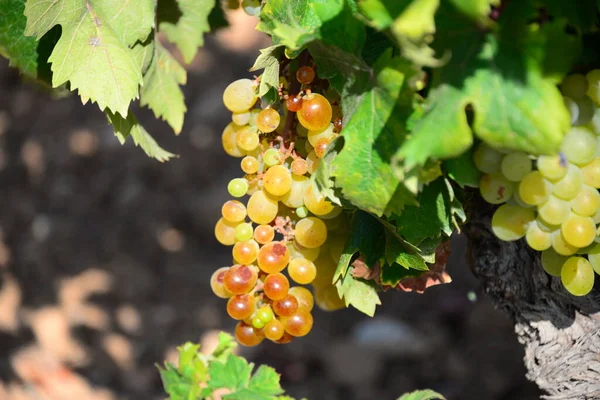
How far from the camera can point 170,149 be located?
253cm

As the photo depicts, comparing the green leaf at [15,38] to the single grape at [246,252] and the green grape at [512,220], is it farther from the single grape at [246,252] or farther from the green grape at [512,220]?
the green grape at [512,220]

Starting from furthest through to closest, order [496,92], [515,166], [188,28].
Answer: [188,28] < [515,166] < [496,92]

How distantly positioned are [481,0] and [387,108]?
0.48 feet

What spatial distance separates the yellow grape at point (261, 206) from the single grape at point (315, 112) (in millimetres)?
109

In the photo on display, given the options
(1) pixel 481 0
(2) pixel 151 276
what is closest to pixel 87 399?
(2) pixel 151 276

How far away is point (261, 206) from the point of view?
722 millimetres

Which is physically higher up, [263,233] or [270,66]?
[270,66]

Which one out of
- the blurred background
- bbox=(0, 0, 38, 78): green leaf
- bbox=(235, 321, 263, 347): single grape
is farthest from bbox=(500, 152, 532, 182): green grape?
the blurred background

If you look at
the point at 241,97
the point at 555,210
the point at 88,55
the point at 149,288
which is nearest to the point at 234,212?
the point at 241,97

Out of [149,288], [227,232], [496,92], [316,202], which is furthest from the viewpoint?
[149,288]

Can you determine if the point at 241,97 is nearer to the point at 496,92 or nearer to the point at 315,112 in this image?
the point at 315,112

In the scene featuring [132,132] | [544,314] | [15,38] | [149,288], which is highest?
[15,38]

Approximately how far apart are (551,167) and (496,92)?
0.43 feet

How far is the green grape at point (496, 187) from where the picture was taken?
0.60 metres
